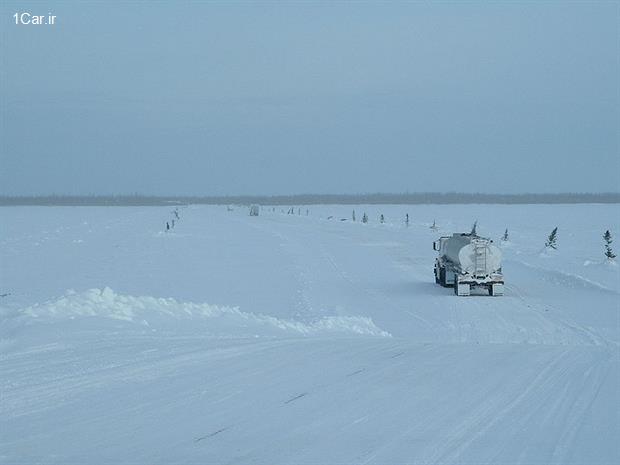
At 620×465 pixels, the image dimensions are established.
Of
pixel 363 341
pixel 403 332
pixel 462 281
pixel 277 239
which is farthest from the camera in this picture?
pixel 277 239

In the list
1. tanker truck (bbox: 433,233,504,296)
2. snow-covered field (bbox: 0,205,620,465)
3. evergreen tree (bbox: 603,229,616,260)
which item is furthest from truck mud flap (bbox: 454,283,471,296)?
evergreen tree (bbox: 603,229,616,260)

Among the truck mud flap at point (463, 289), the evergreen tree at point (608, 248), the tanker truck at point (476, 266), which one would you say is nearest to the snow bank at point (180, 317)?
the truck mud flap at point (463, 289)

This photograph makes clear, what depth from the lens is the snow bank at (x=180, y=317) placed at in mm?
15117

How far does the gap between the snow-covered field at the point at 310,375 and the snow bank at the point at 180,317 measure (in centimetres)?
6

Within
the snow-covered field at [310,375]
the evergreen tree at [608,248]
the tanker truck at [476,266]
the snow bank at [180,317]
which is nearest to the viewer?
the snow-covered field at [310,375]

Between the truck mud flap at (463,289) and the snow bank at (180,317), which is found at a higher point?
the snow bank at (180,317)

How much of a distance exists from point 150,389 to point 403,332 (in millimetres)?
8554

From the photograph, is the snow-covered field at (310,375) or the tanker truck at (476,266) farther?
the tanker truck at (476,266)

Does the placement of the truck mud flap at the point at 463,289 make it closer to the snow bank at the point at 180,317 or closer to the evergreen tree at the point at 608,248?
the snow bank at the point at 180,317

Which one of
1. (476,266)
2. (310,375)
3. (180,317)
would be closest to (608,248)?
(476,266)

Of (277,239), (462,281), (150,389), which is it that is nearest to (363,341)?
(150,389)

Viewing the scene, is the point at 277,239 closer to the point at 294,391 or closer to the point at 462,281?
the point at 462,281

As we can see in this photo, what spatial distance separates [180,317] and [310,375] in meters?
5.82

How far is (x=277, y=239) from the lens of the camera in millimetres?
46781
